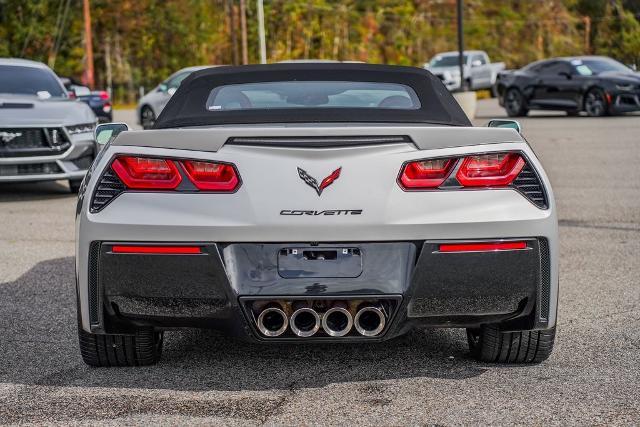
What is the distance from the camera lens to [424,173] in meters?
4.43

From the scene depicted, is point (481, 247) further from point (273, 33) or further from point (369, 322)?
point (273, 33)

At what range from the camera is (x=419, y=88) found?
5629 millimetres

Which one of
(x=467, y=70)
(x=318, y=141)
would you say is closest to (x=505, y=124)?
(x=318, y=141)

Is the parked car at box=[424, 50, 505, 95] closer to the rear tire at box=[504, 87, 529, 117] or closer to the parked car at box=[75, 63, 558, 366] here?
the rear tire at box=[504, 87, 529, 117]

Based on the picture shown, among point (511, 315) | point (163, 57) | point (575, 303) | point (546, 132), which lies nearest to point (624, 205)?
point (575, 303)

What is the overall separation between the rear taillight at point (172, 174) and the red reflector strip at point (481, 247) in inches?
33.4

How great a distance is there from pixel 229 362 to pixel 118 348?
52 centimetres

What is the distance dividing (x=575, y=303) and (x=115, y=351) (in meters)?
2.85

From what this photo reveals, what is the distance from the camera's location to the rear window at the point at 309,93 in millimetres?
5766

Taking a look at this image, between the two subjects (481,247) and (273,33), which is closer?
(481,247)

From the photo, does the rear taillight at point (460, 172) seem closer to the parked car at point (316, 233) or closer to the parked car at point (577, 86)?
the parked car at point (316, 233)

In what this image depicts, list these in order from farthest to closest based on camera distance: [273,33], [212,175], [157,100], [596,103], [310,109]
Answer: [273,33], [596,103], [157,100], [310,109], [212,175]

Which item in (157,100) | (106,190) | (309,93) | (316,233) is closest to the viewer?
(316,233)

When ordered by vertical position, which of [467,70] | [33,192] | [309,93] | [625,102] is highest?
[309,93]
